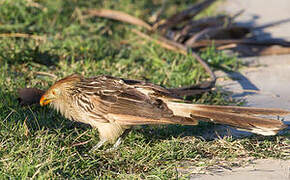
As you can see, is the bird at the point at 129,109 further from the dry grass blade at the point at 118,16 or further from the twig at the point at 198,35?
the dry grass blade at the point at 118,16

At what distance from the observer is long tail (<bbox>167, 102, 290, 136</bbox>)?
3.66 m

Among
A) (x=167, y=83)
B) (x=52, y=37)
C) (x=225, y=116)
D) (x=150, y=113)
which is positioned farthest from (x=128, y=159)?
(x=52, y=37)

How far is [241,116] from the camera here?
3764 mm

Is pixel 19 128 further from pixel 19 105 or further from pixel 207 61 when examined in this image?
pixel 207 61

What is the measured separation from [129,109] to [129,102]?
84mm

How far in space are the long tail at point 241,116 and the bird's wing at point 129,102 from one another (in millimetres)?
138

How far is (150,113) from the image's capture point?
152 inches

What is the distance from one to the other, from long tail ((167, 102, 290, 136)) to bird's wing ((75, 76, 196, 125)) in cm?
14

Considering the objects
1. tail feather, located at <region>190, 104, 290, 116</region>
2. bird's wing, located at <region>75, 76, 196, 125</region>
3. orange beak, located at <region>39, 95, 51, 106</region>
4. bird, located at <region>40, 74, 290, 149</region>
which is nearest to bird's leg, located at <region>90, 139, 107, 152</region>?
bird, located at <region>40, 74, 290, 149</region>

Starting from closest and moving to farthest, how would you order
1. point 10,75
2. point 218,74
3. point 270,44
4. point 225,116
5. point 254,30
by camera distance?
point 225,116
point 10,75
point 218,74
point 270,44
point 254,30

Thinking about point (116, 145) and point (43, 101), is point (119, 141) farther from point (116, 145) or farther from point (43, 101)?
point (43, 101)

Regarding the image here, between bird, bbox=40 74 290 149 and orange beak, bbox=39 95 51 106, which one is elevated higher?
bird, bbox=40 74 290 149

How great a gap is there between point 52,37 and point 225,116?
4.04 metres

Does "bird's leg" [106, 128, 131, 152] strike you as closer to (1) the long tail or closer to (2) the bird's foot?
(2) the bird's foot
